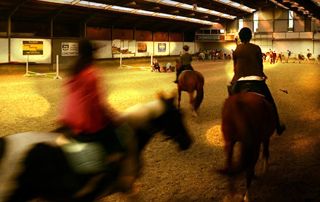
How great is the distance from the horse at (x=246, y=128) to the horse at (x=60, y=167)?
126cm

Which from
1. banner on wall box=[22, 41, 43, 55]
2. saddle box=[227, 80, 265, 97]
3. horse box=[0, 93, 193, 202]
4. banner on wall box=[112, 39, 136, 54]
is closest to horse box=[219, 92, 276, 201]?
saddle box=[227, 80, 265, 97]

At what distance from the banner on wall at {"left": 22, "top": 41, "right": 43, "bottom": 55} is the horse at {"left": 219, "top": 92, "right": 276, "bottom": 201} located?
2116 cm

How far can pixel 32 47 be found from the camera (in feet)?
76.7

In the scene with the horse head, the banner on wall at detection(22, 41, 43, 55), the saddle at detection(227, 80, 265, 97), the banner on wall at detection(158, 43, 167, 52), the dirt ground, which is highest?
the banner on wall at detection(158, 43, 167, 52)

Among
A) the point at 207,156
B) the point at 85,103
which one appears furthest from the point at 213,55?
the point at 85,103

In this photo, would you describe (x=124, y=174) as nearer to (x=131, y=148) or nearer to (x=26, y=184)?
(x=131, y=148)

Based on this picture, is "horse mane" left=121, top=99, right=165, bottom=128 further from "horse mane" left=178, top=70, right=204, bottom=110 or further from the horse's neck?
"horse mane" left=178, top=70, right=204, bottom=110

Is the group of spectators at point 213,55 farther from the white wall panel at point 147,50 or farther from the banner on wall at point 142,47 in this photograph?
the banner on wall at point 142,47

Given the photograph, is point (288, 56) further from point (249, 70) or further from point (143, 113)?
point (143, 113)

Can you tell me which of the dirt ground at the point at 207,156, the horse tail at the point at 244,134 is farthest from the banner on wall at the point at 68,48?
the horse tail at the point at 244,134

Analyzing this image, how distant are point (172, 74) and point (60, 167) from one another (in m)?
20.3

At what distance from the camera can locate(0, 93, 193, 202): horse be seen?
2883 millimetres

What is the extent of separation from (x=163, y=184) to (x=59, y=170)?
1965mm

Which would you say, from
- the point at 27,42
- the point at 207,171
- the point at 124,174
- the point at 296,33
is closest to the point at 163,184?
the point at 207,171
